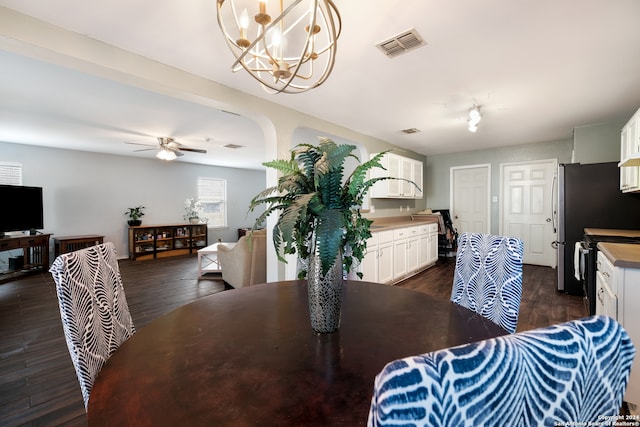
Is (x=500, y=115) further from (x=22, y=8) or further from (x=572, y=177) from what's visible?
(x=22, y=8)

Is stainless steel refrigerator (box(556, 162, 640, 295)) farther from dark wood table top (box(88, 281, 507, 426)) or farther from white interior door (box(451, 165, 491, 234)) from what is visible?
dark wood table top (box(88, 281, 507, 426))

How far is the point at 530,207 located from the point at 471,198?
1021mm

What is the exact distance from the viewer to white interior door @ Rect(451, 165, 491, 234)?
18.7 feet

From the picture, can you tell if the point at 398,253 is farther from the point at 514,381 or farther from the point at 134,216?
the point at 134,216

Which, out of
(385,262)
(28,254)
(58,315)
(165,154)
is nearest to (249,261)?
(385,262)

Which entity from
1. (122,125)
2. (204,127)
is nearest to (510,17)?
(204,127)

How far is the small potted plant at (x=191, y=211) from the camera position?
23.8ft

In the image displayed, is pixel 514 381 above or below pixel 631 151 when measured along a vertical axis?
below

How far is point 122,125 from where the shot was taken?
4008mm

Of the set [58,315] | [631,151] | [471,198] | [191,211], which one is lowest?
[58,315]

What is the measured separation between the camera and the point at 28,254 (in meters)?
4.91

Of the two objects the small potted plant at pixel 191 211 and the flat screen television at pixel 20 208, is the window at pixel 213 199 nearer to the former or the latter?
the small potted plant at pixel 191 211

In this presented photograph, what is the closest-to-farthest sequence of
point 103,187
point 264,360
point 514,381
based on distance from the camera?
point 514,381 → point 264,360 → point 103,187

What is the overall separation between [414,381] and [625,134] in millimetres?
4042
